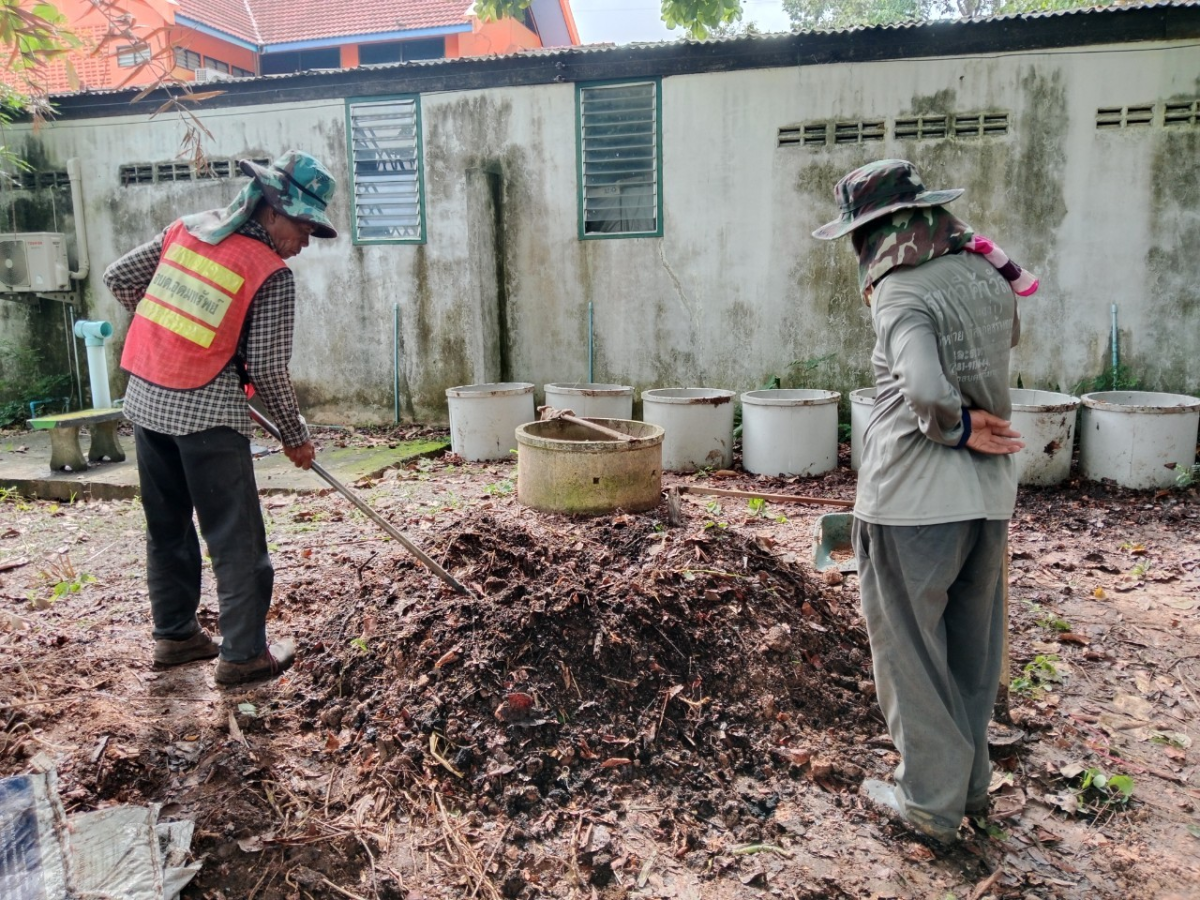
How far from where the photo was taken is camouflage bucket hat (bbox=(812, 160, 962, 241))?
269 centimetres

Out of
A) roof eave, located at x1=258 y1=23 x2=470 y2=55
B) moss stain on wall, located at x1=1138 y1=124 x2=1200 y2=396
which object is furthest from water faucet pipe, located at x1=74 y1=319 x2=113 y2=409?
roof eave, located at x1=258 y1=23 x2=470 y2=55

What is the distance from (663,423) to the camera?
815 cm

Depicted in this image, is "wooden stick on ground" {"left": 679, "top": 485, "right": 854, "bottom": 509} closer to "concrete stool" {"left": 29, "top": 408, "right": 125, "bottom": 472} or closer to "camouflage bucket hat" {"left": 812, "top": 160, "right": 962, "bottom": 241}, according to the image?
"camouflage bucket hat" {"left": 812, "top": 160, "right": 962, "bottom": 241}

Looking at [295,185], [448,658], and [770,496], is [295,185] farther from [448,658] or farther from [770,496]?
[770,496]

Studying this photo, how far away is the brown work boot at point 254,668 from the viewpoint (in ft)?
12.5

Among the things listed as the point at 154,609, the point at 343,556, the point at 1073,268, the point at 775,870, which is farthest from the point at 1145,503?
the point at 154,609

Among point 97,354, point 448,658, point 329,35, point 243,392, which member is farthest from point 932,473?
point 329,35

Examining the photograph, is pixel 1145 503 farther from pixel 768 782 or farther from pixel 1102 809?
pixel 768 782

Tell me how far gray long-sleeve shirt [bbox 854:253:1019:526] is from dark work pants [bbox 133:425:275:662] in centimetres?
256

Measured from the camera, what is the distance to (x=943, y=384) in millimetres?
2525

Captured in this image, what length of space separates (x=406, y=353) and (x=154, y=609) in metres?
6.27

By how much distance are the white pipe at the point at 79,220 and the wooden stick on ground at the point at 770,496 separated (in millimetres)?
7956

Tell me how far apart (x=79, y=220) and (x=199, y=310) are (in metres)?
8.61

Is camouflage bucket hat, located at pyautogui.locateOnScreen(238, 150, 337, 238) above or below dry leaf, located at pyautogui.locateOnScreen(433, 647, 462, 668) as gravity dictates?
above
